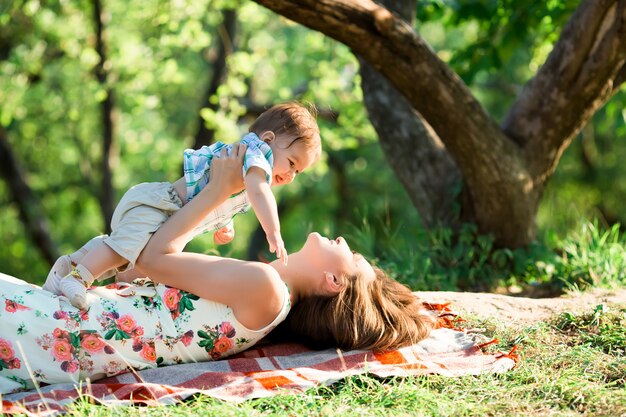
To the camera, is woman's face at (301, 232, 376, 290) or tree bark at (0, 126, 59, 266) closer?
woman's face at (301, 232, 376, 290)

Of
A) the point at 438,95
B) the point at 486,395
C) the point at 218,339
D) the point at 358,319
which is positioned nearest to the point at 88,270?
the point at 218,339

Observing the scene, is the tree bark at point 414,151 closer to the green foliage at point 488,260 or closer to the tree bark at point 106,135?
the green foliage at point 488,260

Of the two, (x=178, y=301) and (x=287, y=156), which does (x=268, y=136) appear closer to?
(x=287, y=156)

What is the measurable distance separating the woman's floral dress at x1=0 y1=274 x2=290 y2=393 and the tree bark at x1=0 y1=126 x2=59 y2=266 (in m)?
9.62

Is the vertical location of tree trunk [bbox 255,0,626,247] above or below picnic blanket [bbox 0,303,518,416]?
above

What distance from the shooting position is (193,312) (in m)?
3.38

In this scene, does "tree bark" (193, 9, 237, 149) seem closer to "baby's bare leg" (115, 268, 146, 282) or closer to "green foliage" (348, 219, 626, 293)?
"green foliage" (348, 219, 626, 293)

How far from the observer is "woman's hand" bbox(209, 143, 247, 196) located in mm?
3295

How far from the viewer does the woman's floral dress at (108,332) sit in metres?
3.18

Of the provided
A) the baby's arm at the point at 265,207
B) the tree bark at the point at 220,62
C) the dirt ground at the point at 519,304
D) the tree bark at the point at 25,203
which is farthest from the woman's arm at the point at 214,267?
the tree bark at the point at 25,203

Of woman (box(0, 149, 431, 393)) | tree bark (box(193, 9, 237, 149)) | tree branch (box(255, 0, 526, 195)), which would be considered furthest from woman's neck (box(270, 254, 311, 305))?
tree bark (box(193, 9, 237, 149))

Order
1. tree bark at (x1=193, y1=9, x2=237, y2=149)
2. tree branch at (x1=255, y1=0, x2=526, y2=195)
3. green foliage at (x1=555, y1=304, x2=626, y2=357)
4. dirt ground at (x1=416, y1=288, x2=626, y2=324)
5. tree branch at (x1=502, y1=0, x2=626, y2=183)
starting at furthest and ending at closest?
1. tree bark at (x1=193, y1=9, x2=237, y2=149)
2. tree branch at (x1=502, y1=0, x2=626, y2=183)
3. tree branch at (x1=255, y1=0, x2=526, y2=195)
4. dirt ground at (x1=416, y1=288, x2=626, y2=324)
5. green foliage at (x1=555, y1=304, x2=626, y2=357)

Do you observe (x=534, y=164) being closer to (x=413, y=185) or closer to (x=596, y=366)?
(x=413, y=185)

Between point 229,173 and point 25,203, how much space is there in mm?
10148
